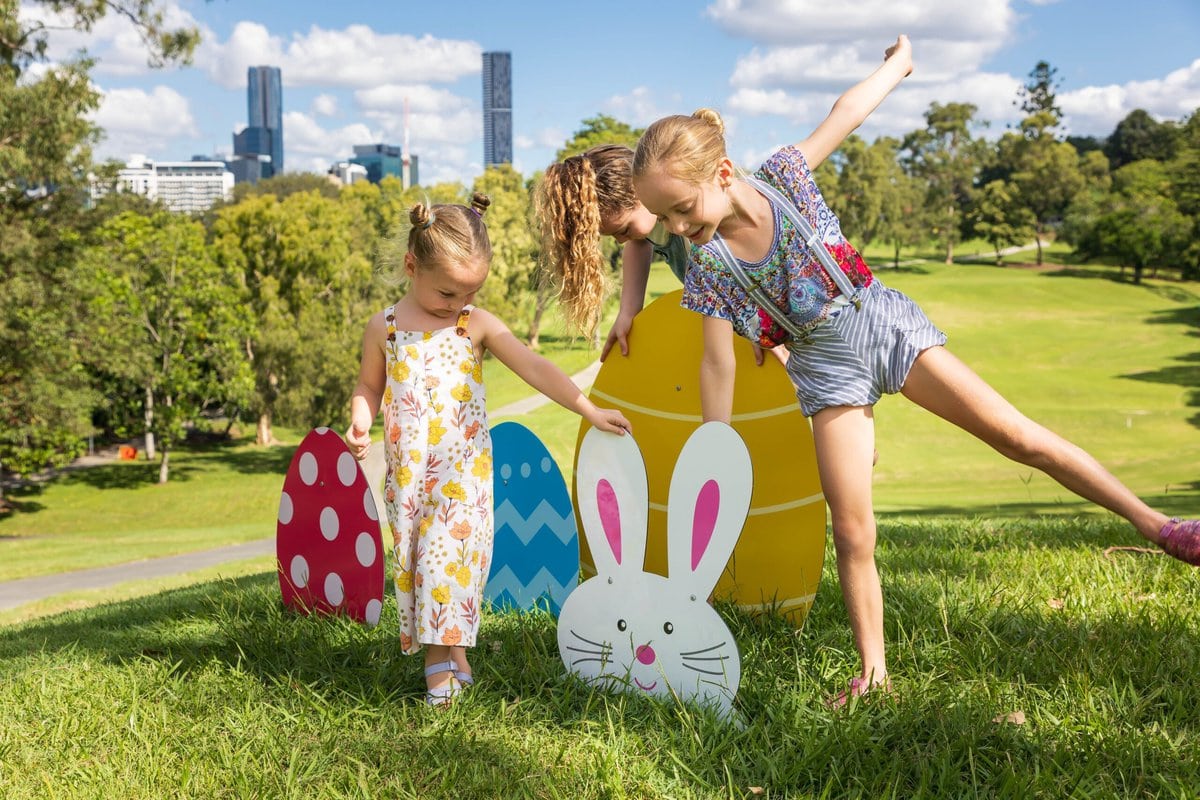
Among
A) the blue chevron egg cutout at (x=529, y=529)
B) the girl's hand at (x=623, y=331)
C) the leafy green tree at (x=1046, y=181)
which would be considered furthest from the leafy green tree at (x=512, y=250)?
the leafy green tree at (x=1046, y=181)

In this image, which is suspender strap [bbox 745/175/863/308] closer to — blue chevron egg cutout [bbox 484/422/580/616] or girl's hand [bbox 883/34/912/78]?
girl's hand [bbox 883/34/912/78]

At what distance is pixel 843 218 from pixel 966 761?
54.2 metres

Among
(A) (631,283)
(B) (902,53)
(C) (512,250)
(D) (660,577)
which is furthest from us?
(C) (512,250)

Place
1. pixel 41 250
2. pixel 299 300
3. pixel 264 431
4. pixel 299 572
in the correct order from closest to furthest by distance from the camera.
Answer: pixel 299 572 → pixel 41 250 → pixel 299 300 → pixel 264 431

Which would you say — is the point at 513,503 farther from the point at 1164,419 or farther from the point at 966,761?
the point at 1164,419

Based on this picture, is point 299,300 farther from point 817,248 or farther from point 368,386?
point 817,248

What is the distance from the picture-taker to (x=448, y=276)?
9.74 feet

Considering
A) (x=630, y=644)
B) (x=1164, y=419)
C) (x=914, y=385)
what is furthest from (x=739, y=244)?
(x=1164, y=419)

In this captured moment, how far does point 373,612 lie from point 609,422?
1244mm

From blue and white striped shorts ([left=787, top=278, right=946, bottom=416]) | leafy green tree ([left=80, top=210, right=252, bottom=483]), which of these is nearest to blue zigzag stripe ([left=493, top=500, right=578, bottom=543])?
blue and white striped shorts ([left=787, top=278, right=946, bottom=416])

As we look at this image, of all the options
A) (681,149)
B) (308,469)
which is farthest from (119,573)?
(681,149)

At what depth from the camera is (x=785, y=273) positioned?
2.68m

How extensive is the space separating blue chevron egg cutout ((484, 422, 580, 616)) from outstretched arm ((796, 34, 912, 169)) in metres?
1.41

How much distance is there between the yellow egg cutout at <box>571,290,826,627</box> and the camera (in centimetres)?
329
